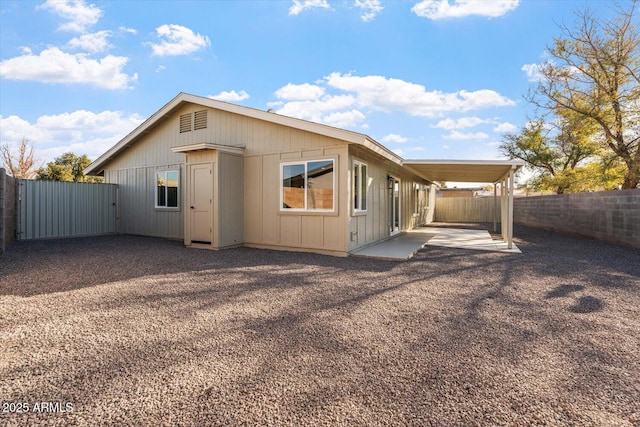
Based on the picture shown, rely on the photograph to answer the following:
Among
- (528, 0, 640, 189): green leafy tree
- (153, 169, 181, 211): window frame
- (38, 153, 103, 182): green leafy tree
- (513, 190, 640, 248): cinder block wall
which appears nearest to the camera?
(513, 190, 640, 248): cinder block wall

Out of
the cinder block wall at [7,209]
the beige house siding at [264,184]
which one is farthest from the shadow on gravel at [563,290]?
the cinder block wall at [7,209]

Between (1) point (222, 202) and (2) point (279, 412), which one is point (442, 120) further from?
(2) point (279, 412)

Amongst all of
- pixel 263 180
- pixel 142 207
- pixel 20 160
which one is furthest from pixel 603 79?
pixel 20 160

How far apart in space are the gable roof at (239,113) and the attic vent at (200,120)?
33 cm

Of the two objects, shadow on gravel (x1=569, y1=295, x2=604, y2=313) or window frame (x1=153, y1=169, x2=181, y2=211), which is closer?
shadow on gravel (x1=569, y1=295, x2=604, y2=313)

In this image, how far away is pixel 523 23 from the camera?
10.6 meters

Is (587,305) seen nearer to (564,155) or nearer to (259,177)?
(259,177)

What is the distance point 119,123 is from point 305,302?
17611 millimetres

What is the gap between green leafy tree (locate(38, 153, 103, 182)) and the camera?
19.3 meters

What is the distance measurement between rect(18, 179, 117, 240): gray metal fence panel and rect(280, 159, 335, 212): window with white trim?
7.42m

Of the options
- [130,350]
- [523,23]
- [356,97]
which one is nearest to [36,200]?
[130,350]

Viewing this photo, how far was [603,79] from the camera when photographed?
12664 millimetres

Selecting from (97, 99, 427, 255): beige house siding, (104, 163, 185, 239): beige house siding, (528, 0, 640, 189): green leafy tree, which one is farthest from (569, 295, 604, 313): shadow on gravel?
(528, 0, 640, 189): green leafy tree

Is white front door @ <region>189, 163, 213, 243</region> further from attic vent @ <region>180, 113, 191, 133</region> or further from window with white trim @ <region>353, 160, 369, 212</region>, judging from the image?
window with white trim @ <region>353, 160, 369, 212</region>
